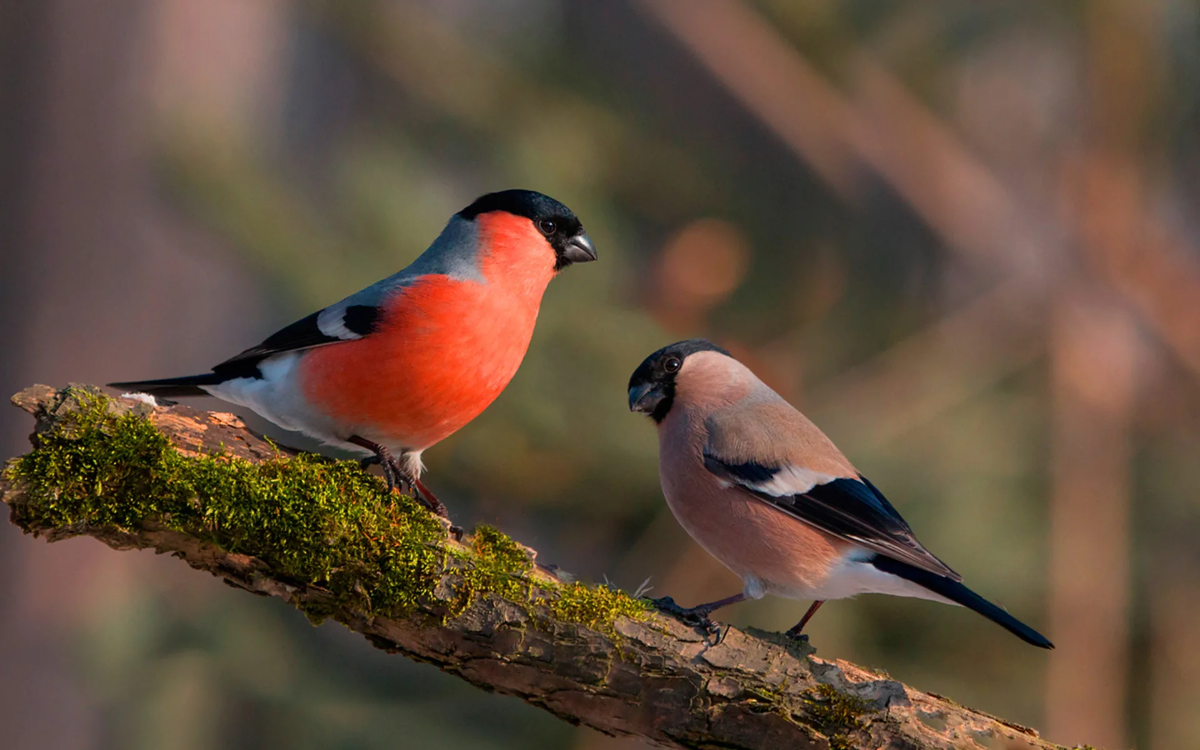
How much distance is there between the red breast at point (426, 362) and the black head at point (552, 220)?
0.22 metres

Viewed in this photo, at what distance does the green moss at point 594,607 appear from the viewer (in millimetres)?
1994

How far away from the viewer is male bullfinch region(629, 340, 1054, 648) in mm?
2363

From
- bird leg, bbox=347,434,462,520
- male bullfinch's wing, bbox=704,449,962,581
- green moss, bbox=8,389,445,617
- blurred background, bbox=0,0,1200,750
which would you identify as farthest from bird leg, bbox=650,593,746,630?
blurred background, bbox=0,0,1200,750

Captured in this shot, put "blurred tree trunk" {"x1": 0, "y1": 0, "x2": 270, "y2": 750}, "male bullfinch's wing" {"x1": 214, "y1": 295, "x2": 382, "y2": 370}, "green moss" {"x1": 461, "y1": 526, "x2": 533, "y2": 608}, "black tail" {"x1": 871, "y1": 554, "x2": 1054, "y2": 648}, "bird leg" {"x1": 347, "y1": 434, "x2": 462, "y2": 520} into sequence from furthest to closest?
"blurred tree trunk" {"x1": 0, "y1": 0, "x2": 270, "y2": 750}
"male bullfinch's wing" {"x1": 214, "y1": 295, "x2": 382, "y2": 370}
"bird leg" {"x1": 347, "y1": 434, "x2": 462, "y2": 520}
"black tail" {"x1": 871, "y1": 554, "x2": 1054, "y2": 648}
"green moss" {"x1": 461, "y1": 526, "x2": 533, "y2": 608}

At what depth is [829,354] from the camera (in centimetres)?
429

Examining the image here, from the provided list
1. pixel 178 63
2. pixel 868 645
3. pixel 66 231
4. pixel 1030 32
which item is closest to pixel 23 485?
pixel 868 645

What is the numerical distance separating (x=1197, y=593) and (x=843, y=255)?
203 centimetres

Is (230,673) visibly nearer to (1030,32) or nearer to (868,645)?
(868,645)

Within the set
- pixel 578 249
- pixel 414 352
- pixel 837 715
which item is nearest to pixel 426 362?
pixel 414 352

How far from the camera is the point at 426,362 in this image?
250 centimetres

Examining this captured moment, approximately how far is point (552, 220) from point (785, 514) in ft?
3.59

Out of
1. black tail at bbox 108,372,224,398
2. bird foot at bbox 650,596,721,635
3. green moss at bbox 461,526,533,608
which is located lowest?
green moss at bbox 461,526,533,608

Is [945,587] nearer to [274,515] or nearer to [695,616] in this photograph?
[695,616]

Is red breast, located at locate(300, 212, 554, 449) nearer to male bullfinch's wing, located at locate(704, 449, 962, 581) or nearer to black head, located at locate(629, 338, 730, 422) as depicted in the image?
black head, located at locate(629, 338, 730, 422)
